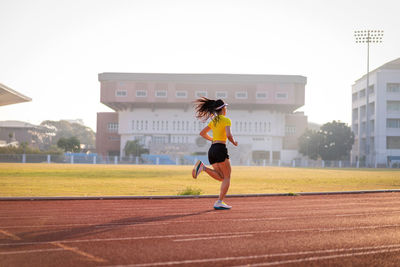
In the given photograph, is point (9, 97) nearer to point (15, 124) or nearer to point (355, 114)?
point (355, 114)

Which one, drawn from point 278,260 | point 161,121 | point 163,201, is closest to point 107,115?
point 161,121

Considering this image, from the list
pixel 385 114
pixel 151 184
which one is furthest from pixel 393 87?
pixel 151 184

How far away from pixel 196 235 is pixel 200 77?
3202 inches

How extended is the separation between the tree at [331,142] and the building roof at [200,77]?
1170 centimetres

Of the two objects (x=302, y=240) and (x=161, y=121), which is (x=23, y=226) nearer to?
(x=302, y=240)

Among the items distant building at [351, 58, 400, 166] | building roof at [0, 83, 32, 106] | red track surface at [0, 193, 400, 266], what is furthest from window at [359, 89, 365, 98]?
red track surface at [0, 193, 400, 266]

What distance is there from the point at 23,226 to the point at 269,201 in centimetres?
604

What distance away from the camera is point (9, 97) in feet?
96.5

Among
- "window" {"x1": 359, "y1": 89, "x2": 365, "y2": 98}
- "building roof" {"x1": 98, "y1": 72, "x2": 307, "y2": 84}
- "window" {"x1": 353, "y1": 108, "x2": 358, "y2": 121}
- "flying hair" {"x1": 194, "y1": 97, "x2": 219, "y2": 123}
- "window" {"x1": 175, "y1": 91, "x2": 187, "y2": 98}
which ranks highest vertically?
"building roof" {"x1": 98, "y1": 72, "x2": 307, "y2": 84}

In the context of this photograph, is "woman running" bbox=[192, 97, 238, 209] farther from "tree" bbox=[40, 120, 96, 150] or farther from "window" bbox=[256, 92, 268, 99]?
"tree" bbox=[40, 120, 96, 150]

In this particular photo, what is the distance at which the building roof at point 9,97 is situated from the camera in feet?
88.3

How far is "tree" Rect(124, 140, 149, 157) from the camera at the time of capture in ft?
267

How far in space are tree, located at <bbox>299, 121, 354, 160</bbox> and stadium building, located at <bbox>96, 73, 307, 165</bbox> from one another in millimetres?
8043

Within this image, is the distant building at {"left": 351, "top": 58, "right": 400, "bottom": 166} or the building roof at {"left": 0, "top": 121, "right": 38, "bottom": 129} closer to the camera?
the distant building at {"left": 351, "top": 58, "right": 400, "bottom": 166}
